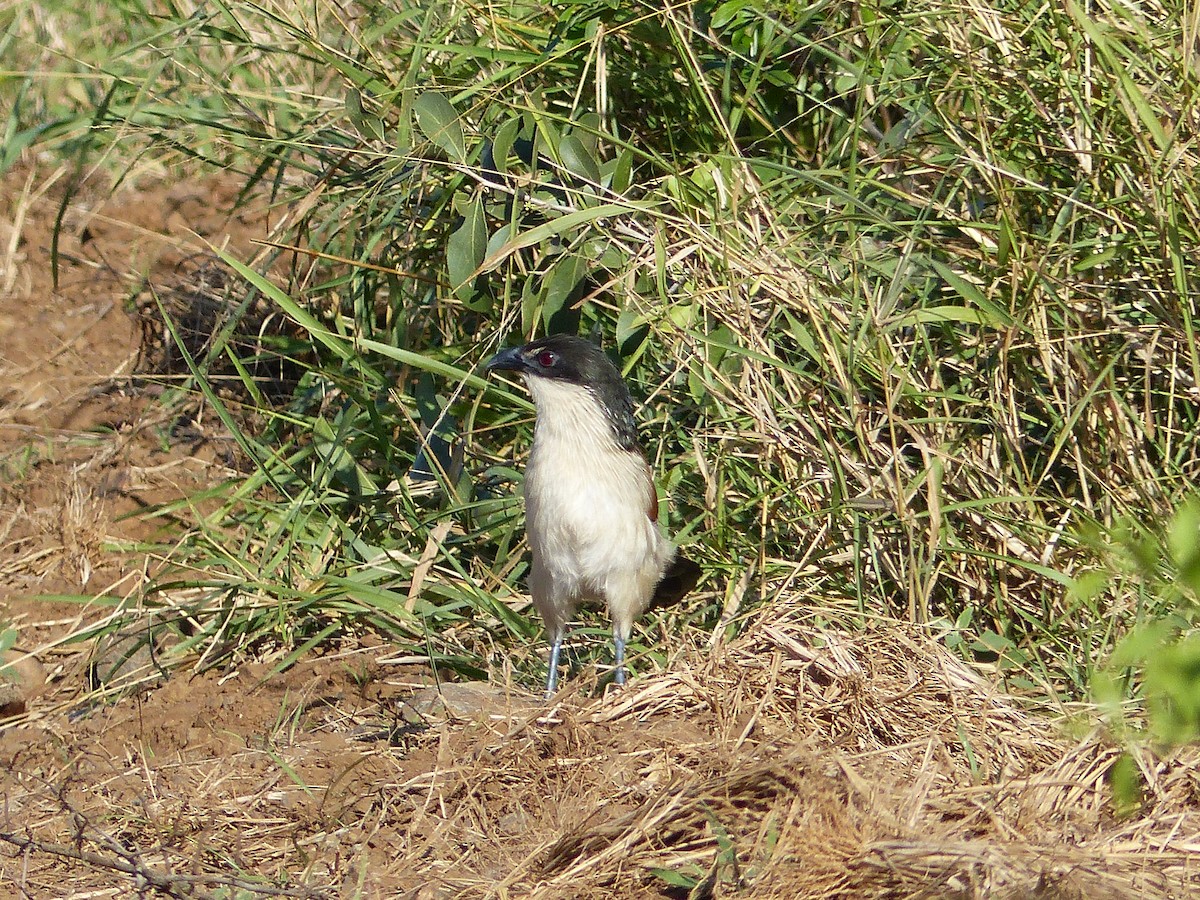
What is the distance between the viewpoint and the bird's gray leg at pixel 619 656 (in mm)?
3248

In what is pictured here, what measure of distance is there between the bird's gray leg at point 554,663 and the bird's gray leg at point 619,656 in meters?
0.15

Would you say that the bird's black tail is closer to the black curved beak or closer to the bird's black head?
the bird's black head

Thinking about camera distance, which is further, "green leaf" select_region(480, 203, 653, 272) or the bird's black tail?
the bird's black tail

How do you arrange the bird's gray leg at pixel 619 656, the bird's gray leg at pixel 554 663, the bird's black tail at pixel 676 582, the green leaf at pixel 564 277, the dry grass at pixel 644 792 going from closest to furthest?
the dry grass at pixel 644 792 < the bird's gray leg at pixel 619 656 < the bird's gray leg at pixel 554 663 < the green leaf at pixel 564 277 < the bird's black tail at pixel 676 582

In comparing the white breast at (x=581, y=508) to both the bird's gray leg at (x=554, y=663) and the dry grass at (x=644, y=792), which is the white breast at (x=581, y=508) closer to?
the bird's gray leg at (x=554, y=663)

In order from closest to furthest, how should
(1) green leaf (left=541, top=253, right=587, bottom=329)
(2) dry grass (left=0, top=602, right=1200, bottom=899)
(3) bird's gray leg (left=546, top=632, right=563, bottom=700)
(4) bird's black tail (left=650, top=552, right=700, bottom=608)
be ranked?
1. (2) dry grass (left=0, top=602, right=1200, bottom=899)
2. (3) bird's gray leg (left=546, top=632, right=563, bottom=700)
3. (1) green leaf (left=541, top=253, right=587, bottom=329)
4. (4) bird's black tail (left=650, top=552, right=700, bottom=608)

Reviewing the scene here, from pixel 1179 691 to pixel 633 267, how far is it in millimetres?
2160

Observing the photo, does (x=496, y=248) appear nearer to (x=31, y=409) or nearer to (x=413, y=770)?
(x=413, y=770)

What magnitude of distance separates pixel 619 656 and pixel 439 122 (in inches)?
57.0

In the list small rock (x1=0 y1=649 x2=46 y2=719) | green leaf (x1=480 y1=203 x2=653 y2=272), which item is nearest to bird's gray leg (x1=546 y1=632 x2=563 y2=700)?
green leaf (x1=480 y1=203 x2=653 y2=272)

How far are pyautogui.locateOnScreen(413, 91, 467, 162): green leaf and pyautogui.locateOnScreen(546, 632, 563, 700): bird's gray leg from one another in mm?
1282

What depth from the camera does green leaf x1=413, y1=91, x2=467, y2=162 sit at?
346 centimetres

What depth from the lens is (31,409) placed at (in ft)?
15.8

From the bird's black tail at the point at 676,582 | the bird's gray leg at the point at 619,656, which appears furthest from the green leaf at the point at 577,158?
the bird's gray leg at the point at 619,656
